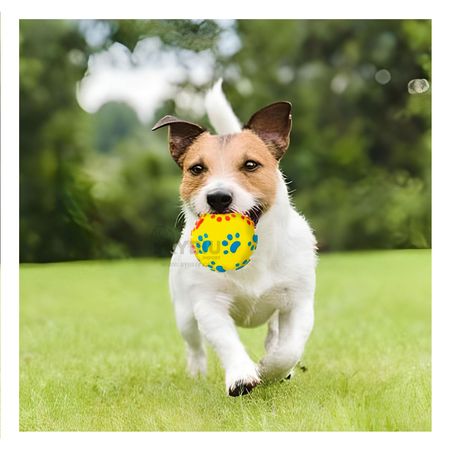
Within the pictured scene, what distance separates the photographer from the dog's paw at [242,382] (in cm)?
292

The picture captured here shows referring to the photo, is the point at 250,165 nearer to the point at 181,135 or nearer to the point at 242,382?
the point at 181,135

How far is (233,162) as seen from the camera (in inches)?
119

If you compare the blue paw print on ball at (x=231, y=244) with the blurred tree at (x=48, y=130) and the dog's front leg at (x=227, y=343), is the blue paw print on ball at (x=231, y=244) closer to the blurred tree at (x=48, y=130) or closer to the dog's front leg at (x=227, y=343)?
the dog's front leg at (x=227, y=343)

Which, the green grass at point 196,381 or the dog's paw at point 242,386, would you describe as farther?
the green grass at point 196,381

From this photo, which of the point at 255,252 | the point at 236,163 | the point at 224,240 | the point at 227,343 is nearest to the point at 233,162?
the point at 236,163

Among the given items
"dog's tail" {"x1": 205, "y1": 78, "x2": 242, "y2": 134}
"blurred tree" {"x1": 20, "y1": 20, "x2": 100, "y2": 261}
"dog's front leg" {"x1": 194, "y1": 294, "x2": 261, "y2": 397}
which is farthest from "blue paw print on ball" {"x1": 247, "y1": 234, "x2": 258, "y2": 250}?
"blurred tree" {"x1": 20, "y1": 20, "x2": 100, "y2": 261}

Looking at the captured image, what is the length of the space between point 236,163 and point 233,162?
13 mm

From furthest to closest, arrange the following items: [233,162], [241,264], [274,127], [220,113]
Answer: [220,113], [274,127], [241,264], [233,162]

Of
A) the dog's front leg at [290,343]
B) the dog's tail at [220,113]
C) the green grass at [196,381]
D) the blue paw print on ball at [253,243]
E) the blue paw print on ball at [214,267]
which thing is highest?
the dog's tail at [220,113]

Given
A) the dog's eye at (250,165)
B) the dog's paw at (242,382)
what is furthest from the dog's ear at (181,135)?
the dog's paw at (242,382)

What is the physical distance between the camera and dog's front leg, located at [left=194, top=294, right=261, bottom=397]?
2938 mm

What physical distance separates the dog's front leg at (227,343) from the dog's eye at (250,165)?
59cm

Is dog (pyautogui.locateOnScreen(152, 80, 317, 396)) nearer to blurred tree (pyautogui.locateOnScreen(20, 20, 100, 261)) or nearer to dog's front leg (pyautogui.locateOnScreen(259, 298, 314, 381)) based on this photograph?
dog's front leg (pyautogui.locateOnScreen(259, 298, 314, 381))
